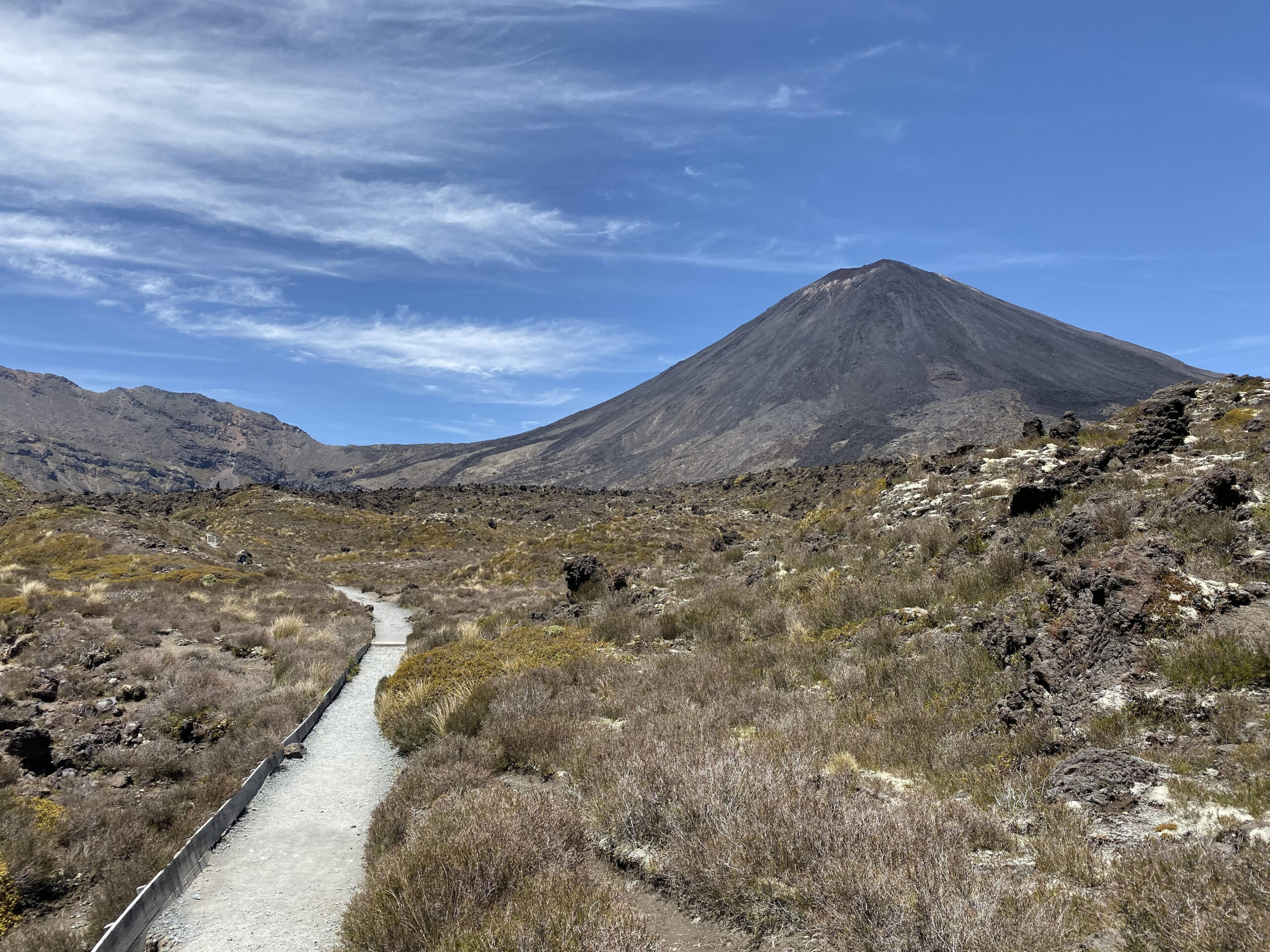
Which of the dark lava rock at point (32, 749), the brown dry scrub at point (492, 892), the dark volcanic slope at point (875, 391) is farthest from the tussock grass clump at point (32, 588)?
the dark volcanic slope at point (875, 391)

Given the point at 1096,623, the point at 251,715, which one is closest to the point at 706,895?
the point at 1096,623

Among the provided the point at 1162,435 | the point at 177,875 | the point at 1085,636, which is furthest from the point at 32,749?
the point at 1162,435

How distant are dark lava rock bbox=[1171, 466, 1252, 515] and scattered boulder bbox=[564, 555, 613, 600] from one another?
13.8m

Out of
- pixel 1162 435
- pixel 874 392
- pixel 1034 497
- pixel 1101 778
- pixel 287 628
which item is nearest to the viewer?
pixel 1101 778

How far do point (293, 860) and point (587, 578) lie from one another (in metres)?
14.1

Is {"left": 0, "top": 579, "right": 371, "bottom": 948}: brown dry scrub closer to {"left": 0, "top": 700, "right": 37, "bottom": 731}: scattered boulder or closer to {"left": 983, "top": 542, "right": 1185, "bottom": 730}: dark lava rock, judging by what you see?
{"left": 0, "top": 700, "right": 37, "bottom": 731}: scattered boulder

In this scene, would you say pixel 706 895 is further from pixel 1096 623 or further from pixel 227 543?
pixel 227 543

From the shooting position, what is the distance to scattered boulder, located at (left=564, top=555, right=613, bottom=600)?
19391mm

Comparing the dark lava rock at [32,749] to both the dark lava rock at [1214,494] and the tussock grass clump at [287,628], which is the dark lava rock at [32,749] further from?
the dark lava rock at [1214,494]

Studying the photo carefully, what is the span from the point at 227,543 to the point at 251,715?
1720 inches

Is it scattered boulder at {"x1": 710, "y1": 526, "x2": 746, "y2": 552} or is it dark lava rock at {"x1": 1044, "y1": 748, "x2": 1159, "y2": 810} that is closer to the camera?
dark lava rock at {"x1": 1044, "y1": 748, "x2": 1159, "y2": 810}

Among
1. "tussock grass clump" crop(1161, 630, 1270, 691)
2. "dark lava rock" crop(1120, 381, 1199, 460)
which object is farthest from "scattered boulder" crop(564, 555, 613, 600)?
"tussock grass clump" crop(1161, 630, 1270, 691)

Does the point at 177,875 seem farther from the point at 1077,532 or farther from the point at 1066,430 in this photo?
the point at 1066,430

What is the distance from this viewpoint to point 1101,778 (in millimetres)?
4441
